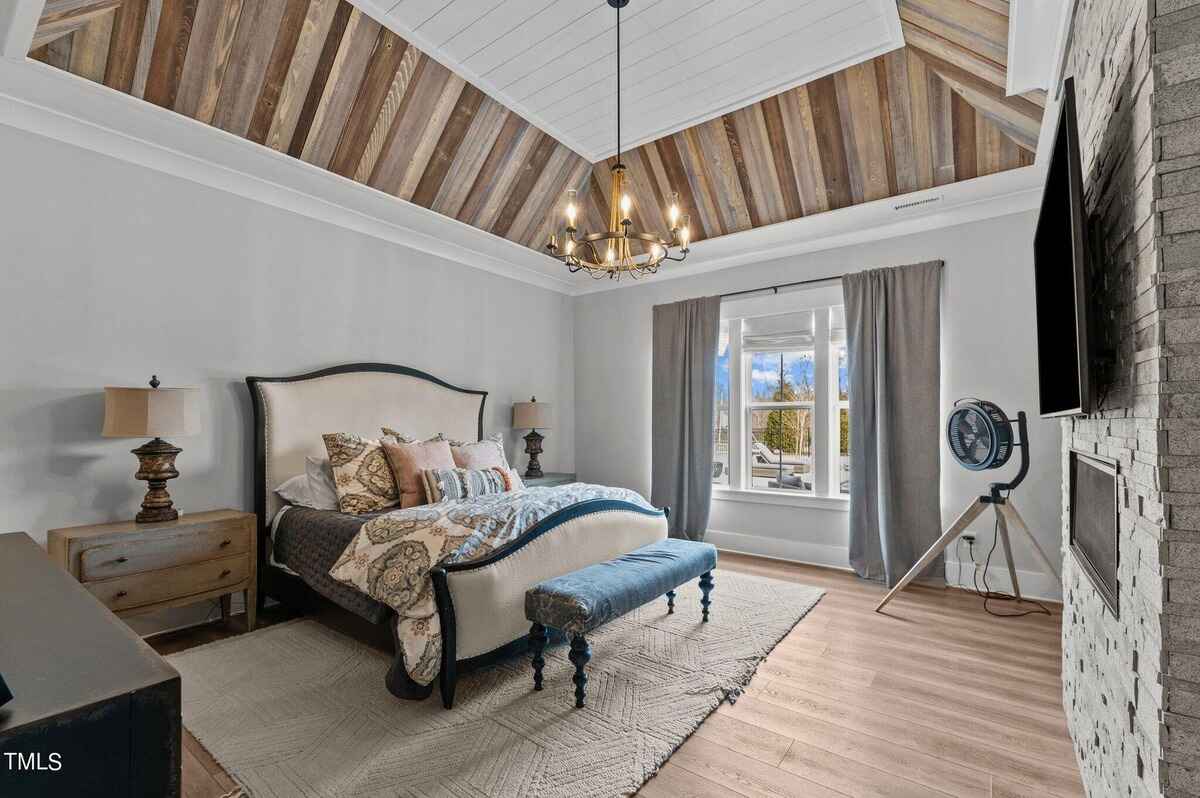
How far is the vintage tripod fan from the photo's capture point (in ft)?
10.3

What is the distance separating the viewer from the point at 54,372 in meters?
2.75

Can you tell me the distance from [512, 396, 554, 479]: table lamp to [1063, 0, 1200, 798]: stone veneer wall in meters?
4.03

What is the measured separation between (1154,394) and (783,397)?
374cm

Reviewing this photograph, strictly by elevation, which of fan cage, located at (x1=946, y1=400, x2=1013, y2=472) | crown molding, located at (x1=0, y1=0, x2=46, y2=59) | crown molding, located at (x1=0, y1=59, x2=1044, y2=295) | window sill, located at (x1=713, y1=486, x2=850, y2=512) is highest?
crown molding, located at (x1=0, y1=0, x2=46, y2=59)

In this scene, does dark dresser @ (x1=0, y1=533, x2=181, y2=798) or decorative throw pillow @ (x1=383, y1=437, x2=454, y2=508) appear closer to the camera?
dark dresser @ (x1=0, y1=533, x2=181, y2=798)

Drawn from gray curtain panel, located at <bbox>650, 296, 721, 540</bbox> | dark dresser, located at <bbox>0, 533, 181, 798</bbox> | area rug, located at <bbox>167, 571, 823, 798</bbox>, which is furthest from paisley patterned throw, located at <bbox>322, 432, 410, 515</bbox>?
gray curtain panel, located at <bbox>650, 296, 721, 540</bbox>

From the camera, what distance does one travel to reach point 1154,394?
107 centimetres

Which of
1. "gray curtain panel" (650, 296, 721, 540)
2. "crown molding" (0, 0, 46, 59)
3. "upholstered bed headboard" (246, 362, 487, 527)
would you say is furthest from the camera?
"gray curtain panel" (650, 296, 721, 540)

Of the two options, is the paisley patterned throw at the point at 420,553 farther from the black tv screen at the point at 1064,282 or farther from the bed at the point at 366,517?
the black tv screen at the point at 1064,282

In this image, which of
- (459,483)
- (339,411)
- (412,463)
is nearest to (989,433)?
(459,483)

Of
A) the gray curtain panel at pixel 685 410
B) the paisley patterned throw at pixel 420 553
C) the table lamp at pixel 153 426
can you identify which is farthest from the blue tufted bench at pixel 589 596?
the gray curtain panel at pixel 685 410

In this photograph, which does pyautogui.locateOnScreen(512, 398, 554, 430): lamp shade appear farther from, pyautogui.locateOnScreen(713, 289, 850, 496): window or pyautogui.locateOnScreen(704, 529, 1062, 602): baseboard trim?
pyautogui.locateOnScreen(704, 529, 1062, 602): baseboard trim

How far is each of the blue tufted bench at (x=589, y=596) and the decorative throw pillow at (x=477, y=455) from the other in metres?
1.32

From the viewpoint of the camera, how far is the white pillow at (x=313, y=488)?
3.30 meters
